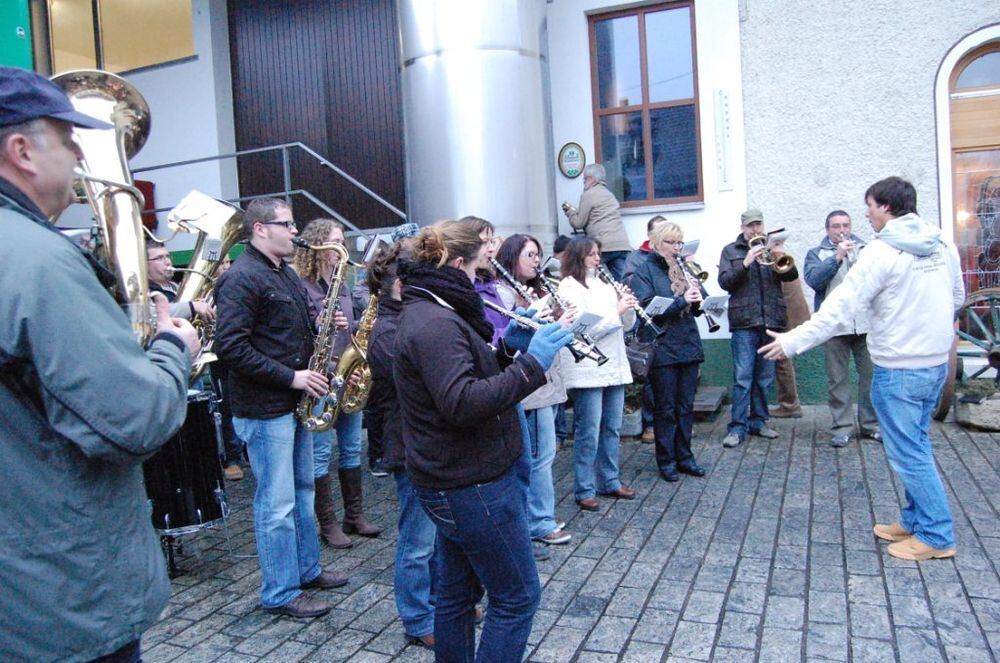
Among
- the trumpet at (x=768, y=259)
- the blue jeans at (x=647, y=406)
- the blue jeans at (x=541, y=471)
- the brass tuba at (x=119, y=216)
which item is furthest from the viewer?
the blue jeans at (x=647, y=406)

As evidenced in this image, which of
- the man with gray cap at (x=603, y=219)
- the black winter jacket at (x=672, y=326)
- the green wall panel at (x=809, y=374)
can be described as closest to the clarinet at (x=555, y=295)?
the black winter jacket at (x=672, y=326)

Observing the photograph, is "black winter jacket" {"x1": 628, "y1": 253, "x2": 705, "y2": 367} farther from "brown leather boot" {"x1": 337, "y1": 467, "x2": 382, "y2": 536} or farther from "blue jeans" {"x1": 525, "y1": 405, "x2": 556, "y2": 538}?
"brown leather boot" {"x1": 337, "y1": 467, "x2": 382, "y2": 536}

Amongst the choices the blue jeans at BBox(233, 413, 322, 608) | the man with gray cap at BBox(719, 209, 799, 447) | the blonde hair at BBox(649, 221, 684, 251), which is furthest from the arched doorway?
the blue jeans at BBox(233, 413, 322, 608)

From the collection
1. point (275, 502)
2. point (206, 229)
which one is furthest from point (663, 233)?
point (275, 502)

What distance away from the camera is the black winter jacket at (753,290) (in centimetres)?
679

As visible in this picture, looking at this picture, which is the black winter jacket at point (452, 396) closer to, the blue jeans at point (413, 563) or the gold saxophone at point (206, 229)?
the blue jeans at point (413, 563)

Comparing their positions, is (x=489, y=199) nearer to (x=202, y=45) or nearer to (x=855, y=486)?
(x=855, y=486)

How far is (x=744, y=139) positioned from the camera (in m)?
8.35

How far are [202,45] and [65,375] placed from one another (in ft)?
33.1

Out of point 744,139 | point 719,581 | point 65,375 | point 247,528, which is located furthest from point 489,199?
point 65,375

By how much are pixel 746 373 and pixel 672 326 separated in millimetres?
1365

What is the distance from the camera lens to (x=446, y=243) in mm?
2826

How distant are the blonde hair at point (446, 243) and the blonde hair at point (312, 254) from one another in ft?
6.79

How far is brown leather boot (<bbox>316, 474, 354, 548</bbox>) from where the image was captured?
4789 millimetres
